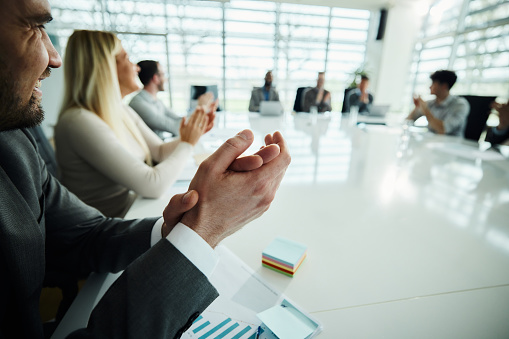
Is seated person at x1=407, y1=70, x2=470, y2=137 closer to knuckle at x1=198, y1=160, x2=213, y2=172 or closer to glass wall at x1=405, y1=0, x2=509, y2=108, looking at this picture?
knuckle at x1=198, y1=160, x2=213, y2=172

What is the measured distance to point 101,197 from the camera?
1.25 metres

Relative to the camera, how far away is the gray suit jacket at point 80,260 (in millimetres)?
444

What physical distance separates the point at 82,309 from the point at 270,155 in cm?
56

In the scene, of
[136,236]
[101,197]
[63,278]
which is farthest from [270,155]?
[101,197]

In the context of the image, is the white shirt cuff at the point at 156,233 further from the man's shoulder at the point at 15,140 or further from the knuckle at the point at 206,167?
the man's shoulder at the point at 15,140

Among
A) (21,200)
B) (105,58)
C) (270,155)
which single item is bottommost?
(21,200)

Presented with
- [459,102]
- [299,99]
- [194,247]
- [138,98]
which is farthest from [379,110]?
[194,247]

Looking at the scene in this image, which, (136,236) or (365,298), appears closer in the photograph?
(365,298)

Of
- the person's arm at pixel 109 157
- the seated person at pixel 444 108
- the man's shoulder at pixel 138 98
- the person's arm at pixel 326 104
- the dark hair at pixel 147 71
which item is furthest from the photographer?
the person's arm at pixel 326 104

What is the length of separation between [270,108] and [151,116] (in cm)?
165

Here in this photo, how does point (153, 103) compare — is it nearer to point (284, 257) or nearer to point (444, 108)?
point (284, 257)

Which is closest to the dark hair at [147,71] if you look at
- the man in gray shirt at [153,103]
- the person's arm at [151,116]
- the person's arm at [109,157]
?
the man in gray shirt at [153,103]

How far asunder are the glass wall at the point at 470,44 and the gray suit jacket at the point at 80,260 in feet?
26.6

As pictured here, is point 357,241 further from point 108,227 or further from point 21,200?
point 21,200
